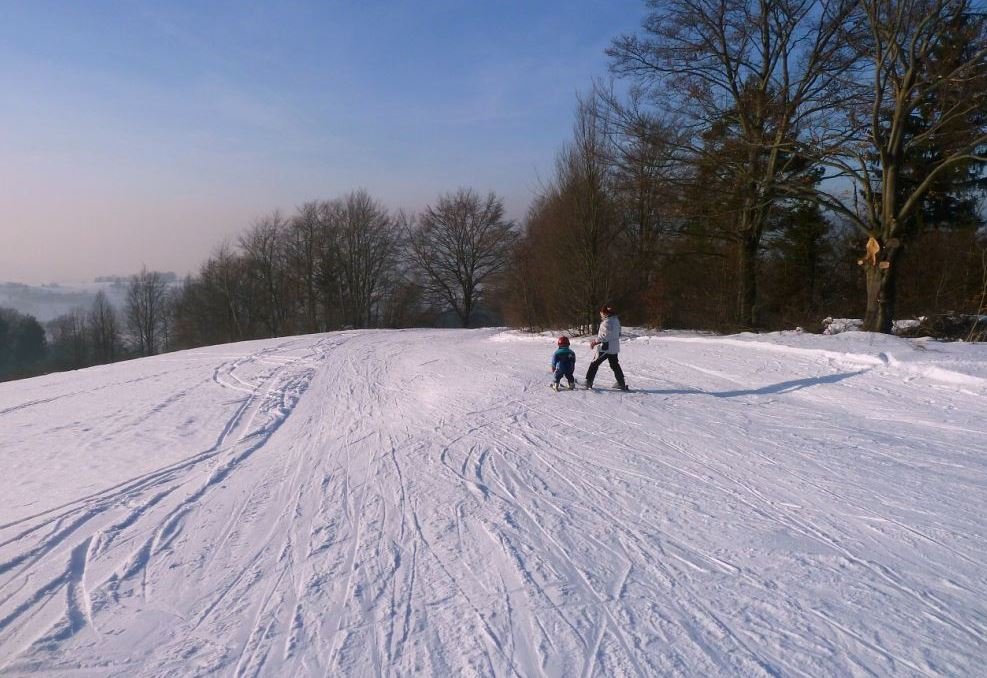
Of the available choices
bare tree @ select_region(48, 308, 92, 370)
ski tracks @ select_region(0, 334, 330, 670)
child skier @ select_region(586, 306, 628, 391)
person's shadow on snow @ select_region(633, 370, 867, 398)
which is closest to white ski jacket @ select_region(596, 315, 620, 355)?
child skier @ select_region(586, 306, 628, 391)

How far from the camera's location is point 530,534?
548 centimetres

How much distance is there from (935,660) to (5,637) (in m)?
5.80

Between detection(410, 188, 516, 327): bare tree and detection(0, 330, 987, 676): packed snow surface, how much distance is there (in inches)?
1839

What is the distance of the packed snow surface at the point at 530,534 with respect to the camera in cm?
381

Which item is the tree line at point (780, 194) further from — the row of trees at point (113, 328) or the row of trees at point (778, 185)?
the row of trees at point (113, 328)

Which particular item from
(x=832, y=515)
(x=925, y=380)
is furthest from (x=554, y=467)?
(x=925, y=380)

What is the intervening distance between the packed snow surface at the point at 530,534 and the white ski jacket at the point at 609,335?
881 millimetres

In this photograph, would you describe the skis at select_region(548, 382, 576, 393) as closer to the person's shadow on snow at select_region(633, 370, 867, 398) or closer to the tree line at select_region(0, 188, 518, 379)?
the person's shadow on snow at select_region(633, 370, 867, 398)

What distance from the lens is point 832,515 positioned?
5.64 metres

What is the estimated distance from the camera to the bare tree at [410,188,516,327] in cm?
5806

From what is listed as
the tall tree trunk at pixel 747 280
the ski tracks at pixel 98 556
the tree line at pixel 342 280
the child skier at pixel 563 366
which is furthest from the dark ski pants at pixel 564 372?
the tree line at pixel 342 280

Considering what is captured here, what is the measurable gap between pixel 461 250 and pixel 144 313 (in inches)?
1454

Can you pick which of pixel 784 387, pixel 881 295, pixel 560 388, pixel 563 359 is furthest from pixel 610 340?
pixel 881 295

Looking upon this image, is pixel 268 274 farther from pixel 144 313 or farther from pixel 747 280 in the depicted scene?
pixel 747 280
